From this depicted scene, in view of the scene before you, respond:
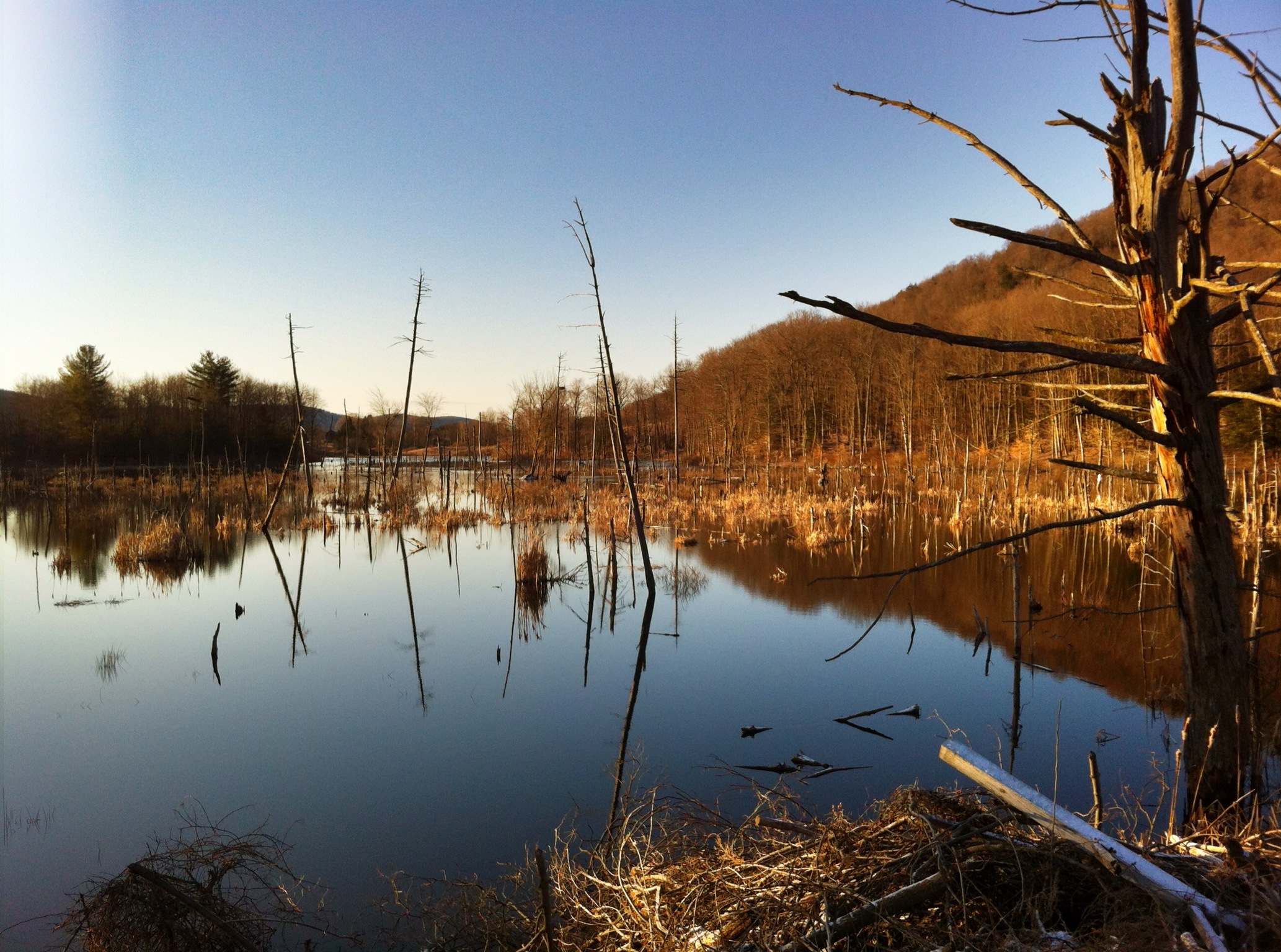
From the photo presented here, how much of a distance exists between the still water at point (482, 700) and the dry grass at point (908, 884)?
2.50 m

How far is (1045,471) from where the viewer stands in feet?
93.6

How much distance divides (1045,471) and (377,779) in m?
28.5

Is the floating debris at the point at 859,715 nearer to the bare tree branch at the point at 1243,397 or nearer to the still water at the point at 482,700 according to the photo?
the still water at the point at 482,700

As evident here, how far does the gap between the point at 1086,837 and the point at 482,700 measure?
287 inches

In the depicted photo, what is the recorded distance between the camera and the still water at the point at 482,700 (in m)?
5.85

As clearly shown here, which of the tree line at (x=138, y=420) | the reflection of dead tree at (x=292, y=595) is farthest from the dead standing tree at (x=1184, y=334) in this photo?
the tree line at (x=138, y=420)

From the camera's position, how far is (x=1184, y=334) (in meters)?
2.58

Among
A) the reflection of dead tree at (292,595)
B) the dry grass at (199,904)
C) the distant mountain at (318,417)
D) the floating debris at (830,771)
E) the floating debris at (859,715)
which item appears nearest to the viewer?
the dry grass at (199,904)

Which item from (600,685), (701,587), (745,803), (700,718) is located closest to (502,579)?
(701,587)

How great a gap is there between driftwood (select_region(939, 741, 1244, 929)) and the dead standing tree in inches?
25.6

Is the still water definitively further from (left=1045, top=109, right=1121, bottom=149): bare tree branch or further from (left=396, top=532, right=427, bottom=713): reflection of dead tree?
(left=1045, top=109, right=1121, bottom=149): bare tree branch

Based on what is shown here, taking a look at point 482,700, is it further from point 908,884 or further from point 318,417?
point 318,417

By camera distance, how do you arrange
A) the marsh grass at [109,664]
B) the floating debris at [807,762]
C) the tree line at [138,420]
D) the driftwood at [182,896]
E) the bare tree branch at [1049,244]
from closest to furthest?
the bare tree branch at [1049,244]
the driftwood at [182,896]
the floating debris at [807,762]
the marsh grass at [109,664]
the tree line at [138,420]

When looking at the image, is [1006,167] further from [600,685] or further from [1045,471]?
[1045,471]
